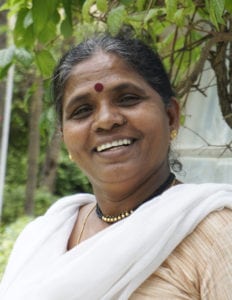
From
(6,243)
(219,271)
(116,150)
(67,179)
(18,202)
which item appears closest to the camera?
(219,271)

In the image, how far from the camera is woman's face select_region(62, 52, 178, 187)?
1639mm

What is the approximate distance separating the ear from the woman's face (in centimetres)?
4

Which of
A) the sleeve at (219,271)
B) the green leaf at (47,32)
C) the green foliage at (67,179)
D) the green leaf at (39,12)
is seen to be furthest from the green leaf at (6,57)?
the green foliage at (67,179)

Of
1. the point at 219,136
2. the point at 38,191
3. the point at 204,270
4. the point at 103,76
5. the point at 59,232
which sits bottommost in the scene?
the point at 38,191

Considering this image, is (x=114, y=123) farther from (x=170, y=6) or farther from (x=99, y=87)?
(x=170, y=6)

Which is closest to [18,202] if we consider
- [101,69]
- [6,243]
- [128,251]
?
[6,243]

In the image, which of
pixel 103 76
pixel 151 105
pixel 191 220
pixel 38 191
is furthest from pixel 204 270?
pixel 38 191

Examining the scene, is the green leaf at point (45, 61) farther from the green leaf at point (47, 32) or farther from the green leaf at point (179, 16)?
the green leaf at point (179, 16)

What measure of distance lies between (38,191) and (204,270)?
11770 millimetres

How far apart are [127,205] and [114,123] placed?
0.31 metres

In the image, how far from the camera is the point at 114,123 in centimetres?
163

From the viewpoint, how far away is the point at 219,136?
10.1ft

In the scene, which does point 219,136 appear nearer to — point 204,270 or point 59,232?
point 59,232

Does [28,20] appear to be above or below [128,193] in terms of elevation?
above
